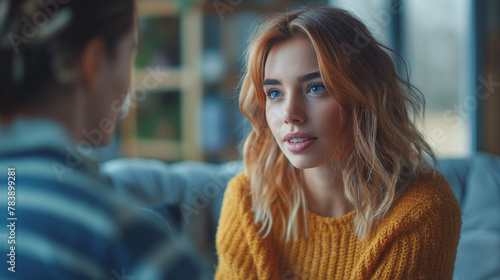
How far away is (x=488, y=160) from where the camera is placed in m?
1.38

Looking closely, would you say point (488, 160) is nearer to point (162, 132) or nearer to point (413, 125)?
point (413, 125)

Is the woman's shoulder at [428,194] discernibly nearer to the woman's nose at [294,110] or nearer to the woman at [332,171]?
the woman at [332,171]

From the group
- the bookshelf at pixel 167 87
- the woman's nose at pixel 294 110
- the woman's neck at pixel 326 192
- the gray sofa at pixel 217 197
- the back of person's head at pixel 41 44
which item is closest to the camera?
the back of person's head at pixel 41 44

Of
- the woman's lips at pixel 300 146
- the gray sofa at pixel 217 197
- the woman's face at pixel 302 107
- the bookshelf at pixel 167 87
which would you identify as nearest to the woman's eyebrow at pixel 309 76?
the woman's face at pixel 302 107

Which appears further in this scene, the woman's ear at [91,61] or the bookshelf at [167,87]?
the bookshelf at [167,87]

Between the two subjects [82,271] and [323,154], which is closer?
[82,271]

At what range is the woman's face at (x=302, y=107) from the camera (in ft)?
2.64

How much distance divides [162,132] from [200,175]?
36.1 inches

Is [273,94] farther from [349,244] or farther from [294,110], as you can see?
[349,244]

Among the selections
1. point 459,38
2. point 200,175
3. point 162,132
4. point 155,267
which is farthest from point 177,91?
point 155,267

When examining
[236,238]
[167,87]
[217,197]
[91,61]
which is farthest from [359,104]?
[167,87]

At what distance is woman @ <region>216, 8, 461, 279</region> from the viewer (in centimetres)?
81

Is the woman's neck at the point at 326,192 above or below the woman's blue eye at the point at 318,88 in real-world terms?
below

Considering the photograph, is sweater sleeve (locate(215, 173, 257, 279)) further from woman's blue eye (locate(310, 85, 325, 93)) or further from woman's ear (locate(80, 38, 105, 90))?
woman's ear (locate(80, 38, 105, 90))
